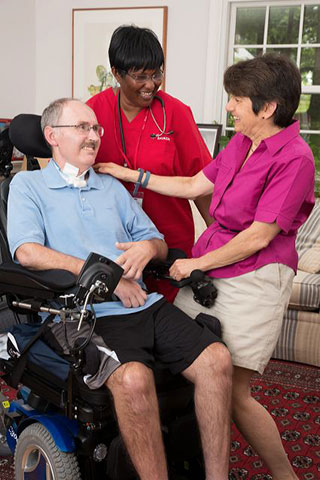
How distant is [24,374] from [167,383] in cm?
43

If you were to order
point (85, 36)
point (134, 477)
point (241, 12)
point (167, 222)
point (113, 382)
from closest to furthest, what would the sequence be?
1. point (113, 382)
2. point (134, 477)
3. point (167, 222)
4. point (241, 12)
5. point (85, 36)

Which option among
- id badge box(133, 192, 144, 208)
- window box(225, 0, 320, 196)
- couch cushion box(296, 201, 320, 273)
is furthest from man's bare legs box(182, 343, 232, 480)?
window box(225, 0, 320, 196)

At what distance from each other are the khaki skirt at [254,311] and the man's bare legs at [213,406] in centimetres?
12

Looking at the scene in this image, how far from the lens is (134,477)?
170 centimetres

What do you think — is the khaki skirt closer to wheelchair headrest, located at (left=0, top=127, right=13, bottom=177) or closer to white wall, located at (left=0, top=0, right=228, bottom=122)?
wheelchair headrest, located at (left=0, top=127, right=13, bottom=177)

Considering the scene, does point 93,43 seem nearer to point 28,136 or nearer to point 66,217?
point 28,136

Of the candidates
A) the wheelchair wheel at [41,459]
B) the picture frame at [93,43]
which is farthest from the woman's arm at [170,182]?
the picture frame at [93,43]

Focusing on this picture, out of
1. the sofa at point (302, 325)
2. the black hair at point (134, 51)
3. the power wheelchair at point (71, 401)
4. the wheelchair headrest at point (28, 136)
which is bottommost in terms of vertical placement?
the sofa at point (302, 325)

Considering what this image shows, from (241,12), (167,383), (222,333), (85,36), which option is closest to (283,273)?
(222,333)

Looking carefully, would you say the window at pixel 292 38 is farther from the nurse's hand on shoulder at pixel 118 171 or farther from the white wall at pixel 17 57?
the nurse's hand on shoulder at pixel 118 171

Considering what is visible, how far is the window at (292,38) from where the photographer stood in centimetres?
443

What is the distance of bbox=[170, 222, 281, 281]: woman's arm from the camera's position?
1.71 m

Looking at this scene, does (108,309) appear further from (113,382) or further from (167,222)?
(167,222)

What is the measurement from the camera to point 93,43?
500 cm
